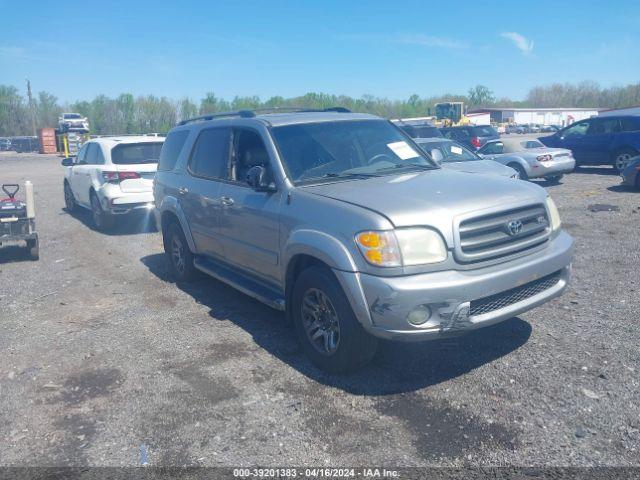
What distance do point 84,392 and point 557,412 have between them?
3.35 meters

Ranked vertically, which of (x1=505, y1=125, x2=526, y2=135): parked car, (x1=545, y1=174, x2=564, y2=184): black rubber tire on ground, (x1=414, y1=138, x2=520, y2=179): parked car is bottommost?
(x1=545, y1=174, x2=564, y2=184): black rubber tire on ground

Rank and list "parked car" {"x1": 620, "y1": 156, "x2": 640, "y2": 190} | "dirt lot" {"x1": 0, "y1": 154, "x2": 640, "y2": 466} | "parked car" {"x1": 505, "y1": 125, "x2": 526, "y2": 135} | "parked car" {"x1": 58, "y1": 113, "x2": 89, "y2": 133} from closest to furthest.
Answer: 1. "dirt lot" {"x1": 0, "y1": 154, "x2": 640, "y2": 466}
2. "parked car" {"x1": 620, "y1": 156, "x2": 640, "y2": 190}
3. "parked car" {"x1": 58, "y1": 113, "x2": 89, "y2": 133}
4. "parked car" {"x1": 505, "y1": 125, "x2": 526, "y2": 135}

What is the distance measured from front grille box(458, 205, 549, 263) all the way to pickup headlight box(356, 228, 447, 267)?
7.3 inches

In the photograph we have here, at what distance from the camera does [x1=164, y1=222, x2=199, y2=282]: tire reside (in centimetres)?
680

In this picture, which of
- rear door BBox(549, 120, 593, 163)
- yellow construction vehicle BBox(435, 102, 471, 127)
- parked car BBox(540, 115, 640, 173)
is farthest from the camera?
yellow construction vehicle BBox(435, 102, 471, 127)

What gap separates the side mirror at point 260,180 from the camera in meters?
4.86

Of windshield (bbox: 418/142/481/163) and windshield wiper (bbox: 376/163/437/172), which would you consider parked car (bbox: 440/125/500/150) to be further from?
windshield wiper (bbox: 376/163/437/172)

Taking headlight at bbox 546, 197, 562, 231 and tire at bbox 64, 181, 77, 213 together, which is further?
tire at bbox 64, 181, 77, 213

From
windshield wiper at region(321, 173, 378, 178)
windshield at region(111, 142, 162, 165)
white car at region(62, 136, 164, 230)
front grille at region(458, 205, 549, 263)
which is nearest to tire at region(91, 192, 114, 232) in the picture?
white car at region(62, 136, 164, 230)

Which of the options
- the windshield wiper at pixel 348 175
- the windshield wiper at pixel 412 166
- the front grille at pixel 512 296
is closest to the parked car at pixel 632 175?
the windshield wiper at pixel 412 166

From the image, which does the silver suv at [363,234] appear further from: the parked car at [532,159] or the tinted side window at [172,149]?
the parked car at [532,159]

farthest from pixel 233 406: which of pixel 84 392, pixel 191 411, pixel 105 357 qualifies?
pixel 105 357

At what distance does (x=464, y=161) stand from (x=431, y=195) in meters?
7.53

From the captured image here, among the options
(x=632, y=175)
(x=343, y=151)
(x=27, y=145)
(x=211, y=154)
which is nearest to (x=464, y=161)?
(x=632, y=175)
